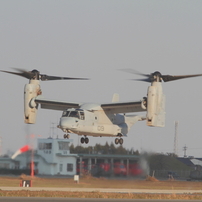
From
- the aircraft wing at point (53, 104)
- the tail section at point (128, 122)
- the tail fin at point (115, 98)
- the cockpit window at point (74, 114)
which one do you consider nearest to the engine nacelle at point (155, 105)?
the tail section at point (128, 122)

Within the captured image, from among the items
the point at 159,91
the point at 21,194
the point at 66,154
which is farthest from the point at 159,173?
the point at 21,194

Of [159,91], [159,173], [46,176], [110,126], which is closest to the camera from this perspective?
[159,91]

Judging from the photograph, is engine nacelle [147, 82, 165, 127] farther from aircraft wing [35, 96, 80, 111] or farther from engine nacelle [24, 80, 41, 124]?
engine nacelle [24, 80, 41, 124]

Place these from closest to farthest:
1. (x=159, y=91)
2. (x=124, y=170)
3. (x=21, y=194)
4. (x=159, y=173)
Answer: (x=21, y=194), (x=159, y=91), (x=124, y=170), (x=159, y=173)

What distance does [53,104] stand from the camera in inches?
1602

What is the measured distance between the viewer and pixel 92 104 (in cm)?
3878

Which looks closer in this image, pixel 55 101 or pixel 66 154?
pixel 55 101

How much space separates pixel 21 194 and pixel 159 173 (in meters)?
23.1

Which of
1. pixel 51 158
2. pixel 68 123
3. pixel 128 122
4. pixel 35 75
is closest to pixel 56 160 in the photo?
pixel 51 158

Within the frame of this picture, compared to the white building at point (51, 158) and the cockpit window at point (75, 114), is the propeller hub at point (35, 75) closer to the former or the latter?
the cockpit window at point (75, 114)

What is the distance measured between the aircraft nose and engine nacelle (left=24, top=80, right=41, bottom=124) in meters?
3.81

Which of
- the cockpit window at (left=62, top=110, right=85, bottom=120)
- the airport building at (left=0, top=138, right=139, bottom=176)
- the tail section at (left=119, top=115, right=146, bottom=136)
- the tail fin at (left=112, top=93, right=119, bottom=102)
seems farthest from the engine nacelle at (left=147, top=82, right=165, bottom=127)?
the airport building at (left=0, top=138, right=139, bottom=176)

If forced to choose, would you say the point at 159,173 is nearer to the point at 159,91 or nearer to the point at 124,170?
the point at 124,170

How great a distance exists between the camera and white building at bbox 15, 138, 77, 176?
45.8m
